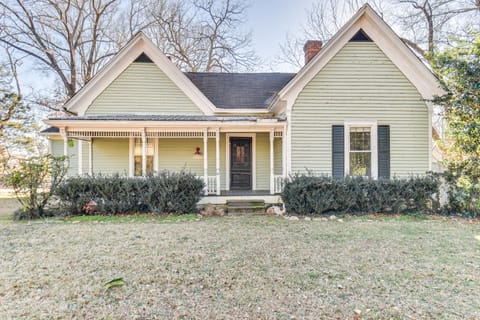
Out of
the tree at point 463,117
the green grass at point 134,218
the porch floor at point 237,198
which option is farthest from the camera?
the porch floor at point 237,198

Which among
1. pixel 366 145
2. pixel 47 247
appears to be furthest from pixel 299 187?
pixel 47 247

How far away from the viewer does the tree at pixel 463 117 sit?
6.95 metres

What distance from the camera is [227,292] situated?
2977 mm

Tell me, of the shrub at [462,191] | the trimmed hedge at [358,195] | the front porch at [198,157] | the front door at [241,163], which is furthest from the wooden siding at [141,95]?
the shrub at [462,191]

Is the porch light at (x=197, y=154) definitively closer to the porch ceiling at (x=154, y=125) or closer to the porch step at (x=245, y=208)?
the porch ceiling at (x=154, y=125)

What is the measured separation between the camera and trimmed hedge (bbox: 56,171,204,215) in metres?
7.55

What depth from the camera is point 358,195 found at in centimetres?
752

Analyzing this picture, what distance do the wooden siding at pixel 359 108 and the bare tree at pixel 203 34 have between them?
481 inches

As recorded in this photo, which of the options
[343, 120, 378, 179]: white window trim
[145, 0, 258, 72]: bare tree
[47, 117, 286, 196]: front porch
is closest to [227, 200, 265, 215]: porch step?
[47, 117, 286, 196]: front porch

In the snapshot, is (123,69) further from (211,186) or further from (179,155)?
(211,186)

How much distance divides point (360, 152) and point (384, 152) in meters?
0.78

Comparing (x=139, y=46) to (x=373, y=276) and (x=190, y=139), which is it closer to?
(x=190, y=139)

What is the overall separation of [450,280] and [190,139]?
28.5ft

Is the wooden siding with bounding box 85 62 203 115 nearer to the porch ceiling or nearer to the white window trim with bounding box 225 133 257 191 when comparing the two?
the porch ceiling
